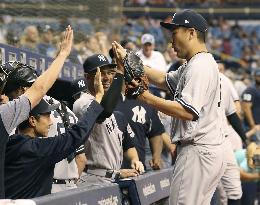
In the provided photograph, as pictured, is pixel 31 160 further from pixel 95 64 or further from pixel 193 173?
pixel 95 64

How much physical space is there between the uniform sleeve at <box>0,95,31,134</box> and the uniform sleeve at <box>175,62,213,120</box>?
4.15ft

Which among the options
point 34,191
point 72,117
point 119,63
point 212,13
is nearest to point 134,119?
point 72,117

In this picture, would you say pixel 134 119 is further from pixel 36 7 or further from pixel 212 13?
pixel 212 13

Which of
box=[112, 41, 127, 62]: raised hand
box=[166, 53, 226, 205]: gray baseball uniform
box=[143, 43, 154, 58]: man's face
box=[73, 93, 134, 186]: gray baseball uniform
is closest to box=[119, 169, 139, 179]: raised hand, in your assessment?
box=[73, 93, 134, 186]: gray baseball uniform

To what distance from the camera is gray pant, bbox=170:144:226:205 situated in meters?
5.55

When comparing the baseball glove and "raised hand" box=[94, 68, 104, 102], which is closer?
the baseball glove

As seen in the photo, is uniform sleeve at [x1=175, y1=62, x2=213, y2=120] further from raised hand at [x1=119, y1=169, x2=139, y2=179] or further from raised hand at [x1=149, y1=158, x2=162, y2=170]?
raised hand at [x1=149, y1=158, x2=162, y2=170]

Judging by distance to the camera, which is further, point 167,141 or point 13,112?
point 167,141

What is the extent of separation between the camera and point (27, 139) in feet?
15.4

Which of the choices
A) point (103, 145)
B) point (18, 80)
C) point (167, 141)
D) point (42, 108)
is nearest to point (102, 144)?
point (103, 145)

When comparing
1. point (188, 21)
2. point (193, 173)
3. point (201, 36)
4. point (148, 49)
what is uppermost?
point (148, 49)

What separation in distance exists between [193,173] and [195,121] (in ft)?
1.16

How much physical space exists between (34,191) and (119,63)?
131cm

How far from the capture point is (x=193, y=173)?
555cm
